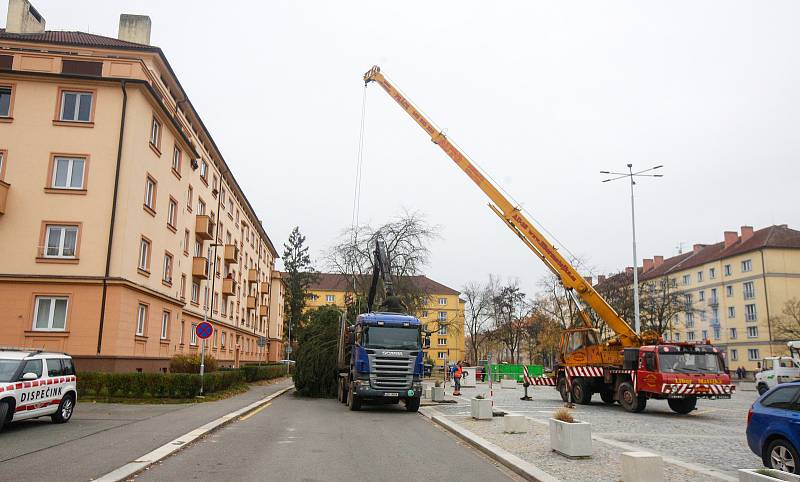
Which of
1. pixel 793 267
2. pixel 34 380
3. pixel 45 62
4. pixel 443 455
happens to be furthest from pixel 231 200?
pixel 793 267

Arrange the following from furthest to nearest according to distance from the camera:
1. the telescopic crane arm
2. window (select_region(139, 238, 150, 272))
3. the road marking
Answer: window (select_region(139, 238, 150, 272)) → the telescopic crane arm → the road marking

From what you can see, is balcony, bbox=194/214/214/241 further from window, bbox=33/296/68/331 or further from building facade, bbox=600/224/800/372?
building facade, bbox=600/224/800/372

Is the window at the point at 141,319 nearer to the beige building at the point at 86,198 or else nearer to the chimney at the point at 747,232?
the beige building at the point at 86,198

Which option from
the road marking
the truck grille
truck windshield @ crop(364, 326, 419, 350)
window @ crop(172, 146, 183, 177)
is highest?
window @ crop(172, 146, 183, 177)

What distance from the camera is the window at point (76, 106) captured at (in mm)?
24125

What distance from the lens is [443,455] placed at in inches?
404

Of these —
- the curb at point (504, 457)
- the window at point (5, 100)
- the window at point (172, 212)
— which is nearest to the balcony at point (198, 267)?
the window at point (172, 212)

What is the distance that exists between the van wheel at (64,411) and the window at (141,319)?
11.3m

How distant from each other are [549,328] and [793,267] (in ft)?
87.6

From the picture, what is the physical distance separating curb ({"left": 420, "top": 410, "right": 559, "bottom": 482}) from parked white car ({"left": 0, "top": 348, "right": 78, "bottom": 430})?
29.2ft

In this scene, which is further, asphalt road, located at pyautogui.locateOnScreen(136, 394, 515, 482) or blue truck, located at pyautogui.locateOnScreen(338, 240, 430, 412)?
blue truck, located at pyautogui.locateOnScreen(338, 240, 430, 412)

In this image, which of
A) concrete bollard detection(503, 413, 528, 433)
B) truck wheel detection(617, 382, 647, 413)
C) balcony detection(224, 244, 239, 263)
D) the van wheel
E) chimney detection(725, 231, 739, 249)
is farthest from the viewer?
chimney detection(725, 231, 739, 249)

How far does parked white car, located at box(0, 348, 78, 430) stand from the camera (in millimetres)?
11430

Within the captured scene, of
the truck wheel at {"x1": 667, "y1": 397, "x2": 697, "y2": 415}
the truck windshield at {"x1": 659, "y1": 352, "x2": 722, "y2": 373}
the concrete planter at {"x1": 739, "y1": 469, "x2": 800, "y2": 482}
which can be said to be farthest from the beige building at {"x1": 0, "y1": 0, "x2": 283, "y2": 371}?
the concrete planter at {"x1": 739, "y1": 469, "x2": 800, "y2": 482}
